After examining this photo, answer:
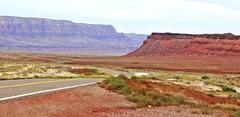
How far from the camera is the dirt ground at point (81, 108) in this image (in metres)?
17.7

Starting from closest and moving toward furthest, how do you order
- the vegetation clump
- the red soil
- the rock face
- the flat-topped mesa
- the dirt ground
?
1. the dirt ground
2. the vegetation clump
3. the red soil
4. the rock face
5. the flat-topped mesa

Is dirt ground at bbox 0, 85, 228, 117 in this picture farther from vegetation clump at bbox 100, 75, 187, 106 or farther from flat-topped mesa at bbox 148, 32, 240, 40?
flat-topped mesa at bbox 148, 32, 240, 40

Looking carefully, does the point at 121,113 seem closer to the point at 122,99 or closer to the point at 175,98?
the point at 122,99

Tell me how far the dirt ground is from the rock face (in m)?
140

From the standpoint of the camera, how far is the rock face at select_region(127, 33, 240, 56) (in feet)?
539

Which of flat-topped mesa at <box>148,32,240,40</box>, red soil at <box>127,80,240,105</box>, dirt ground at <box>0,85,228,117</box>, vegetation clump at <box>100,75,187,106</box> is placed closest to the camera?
dirt ground at <box>0,85,228,117</box>

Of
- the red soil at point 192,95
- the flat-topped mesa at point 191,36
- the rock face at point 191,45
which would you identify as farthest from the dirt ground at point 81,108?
the flat-topped mesa at point 191,36

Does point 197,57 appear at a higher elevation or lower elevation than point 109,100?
lower

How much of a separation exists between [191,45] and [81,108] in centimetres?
15749

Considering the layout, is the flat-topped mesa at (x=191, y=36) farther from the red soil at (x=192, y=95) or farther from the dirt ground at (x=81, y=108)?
the dirt ground at (x=81, y=108)

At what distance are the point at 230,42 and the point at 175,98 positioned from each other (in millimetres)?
144334

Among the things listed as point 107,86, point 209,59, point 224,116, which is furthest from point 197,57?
point 224,116

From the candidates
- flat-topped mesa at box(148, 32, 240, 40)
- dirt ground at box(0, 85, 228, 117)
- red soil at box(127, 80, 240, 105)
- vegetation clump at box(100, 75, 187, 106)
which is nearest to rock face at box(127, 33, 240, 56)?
flat-topped mesa at box(148, 32, 240, 40)

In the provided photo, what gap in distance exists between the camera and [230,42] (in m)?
166
